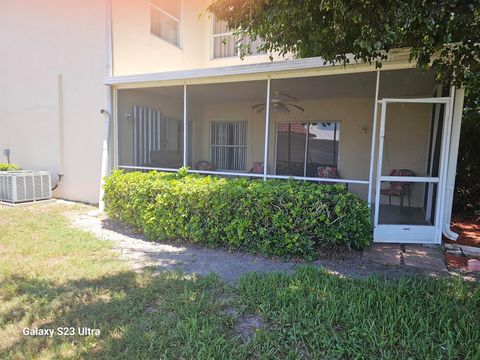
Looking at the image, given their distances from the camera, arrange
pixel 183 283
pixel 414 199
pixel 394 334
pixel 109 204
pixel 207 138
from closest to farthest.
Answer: pixel 394 334 < pixel 183 283 < pixel 109 204 < pixel 414 199 < pixel 207 138

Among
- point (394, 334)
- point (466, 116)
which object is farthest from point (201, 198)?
point (466, 116)

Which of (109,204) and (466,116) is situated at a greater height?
(466,116)

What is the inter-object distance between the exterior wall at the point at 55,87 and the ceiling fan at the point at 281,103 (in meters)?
4.02

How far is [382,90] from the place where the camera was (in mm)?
7246

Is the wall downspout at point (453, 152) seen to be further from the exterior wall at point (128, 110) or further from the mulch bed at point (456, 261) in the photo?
the exterior wall at point (128, 110)

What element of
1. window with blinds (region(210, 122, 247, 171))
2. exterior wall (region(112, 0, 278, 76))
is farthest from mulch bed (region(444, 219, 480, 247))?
window with blinds (region(210, 122, 247, 171))

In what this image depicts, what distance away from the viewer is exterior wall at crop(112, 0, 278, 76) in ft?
24.0

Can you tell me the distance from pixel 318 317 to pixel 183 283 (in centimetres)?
148

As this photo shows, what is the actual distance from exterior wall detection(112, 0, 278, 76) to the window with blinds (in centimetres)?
201

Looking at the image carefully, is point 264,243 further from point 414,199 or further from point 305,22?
point 414,199

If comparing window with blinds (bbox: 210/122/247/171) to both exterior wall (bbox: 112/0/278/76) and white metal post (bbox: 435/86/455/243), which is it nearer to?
exterior wall (bbox: 112/0/278/76)

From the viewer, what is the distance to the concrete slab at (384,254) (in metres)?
4.26

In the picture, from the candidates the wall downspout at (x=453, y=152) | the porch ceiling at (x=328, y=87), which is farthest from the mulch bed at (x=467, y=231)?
the porch ceiling at (x=328, y=87)

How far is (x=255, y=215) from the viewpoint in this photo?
446 cm
